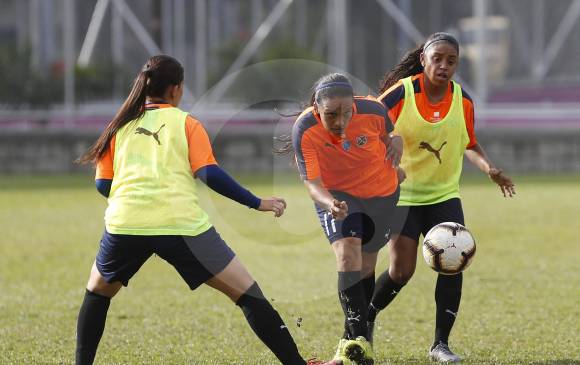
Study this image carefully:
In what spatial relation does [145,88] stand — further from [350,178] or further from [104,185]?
[350,178]

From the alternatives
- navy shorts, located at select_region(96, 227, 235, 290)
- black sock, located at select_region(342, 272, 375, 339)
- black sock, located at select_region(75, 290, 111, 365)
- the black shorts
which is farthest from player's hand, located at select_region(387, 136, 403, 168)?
black sock, located at select_region(75, 290, 111, 365)

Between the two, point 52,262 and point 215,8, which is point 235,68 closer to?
point 215,8

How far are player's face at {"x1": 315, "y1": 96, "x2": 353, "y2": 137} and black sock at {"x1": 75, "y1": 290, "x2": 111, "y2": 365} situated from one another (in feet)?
5.02

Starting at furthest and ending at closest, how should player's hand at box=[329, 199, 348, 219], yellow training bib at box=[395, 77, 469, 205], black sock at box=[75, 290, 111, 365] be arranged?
yellow training bib at box=[395, 77, 469, 205] < player's hand at box=[329, 199, 348, 219] < black sock at box=[75, 290, 111, 365]

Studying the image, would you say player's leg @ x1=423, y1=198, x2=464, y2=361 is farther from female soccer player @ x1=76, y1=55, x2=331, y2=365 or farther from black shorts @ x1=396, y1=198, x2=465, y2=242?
female soccer player @ x1=76, y1=55, x2=331, y2=365

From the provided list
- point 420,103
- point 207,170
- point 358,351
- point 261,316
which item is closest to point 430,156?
point 420,103

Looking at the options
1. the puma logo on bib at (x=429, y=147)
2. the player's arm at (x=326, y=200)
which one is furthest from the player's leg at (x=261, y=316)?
the puma logo on bib at (x=429, y=147)

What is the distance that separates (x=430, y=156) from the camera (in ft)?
22.1

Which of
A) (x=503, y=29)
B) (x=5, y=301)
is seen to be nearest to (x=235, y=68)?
(x=503, y=29)

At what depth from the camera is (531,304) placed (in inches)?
348

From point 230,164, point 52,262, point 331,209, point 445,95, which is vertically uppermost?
point 445,95

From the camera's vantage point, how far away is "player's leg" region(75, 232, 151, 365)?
17.9ft

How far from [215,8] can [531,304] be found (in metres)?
37.2

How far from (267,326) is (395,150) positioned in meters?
1.43
